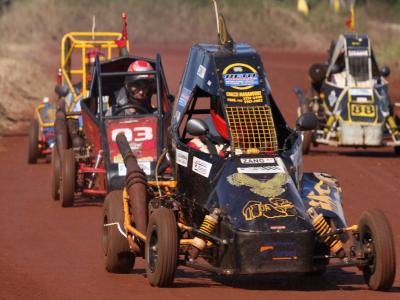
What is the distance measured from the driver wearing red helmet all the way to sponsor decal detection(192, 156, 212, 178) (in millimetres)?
234

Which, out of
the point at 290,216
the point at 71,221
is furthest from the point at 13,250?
the point at 290,216

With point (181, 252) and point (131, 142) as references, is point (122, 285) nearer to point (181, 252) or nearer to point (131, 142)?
point (181, 252)

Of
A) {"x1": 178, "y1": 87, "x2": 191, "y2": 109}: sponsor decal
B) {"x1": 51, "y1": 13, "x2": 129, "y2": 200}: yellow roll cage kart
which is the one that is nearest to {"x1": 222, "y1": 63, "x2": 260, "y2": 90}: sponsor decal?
{"x1": 178, "y1": 87, "x2": 191, "y2": 109}: sponsor decal

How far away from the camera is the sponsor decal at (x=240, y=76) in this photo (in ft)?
34.9

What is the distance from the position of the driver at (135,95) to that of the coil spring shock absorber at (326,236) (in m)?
5.76

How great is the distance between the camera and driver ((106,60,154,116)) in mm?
15203

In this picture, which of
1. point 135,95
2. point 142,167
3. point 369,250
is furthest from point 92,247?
point 369,250

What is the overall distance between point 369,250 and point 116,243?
2211mm

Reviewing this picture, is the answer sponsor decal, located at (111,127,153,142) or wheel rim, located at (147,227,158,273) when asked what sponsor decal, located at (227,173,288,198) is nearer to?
wheel rim, located at (147,227,158,273)

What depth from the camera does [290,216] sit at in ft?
31.1

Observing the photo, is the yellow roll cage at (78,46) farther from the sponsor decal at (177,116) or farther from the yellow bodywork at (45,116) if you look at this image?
the sponsor decal at (177,116)

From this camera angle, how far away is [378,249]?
30.9 ft

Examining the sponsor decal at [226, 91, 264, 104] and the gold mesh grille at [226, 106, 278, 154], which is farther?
the sponsor decal at [226, 91, 264, 104]

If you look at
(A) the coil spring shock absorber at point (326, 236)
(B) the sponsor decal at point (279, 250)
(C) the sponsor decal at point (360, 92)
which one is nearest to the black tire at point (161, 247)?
(B) the sponsor decal at point (279, 250)
